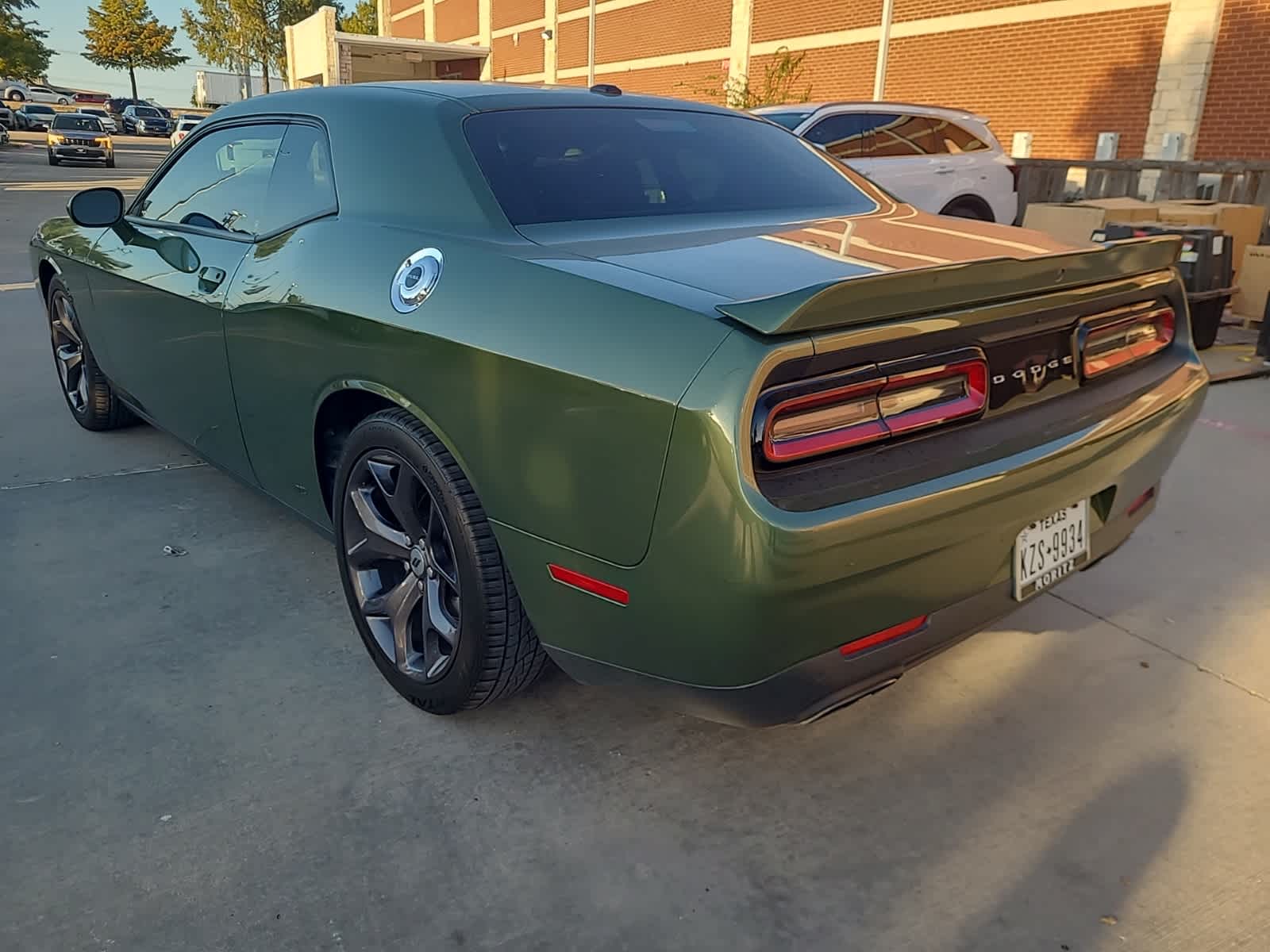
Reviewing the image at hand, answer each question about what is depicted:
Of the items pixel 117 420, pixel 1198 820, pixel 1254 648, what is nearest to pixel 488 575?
pixel 1198 820

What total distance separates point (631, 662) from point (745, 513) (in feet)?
1.50

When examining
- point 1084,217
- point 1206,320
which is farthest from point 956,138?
point 1206,320

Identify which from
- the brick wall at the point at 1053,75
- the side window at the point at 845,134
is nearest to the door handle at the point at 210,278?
the side window at the point at 845,134

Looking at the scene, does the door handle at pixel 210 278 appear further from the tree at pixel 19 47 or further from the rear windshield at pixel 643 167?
the tree at pixel 19 47

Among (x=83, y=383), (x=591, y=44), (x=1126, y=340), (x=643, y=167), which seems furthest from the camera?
(x=591, y=44)

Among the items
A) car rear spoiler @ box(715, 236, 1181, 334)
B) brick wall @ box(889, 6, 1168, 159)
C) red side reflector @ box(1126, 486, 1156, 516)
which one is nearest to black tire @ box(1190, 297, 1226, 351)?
red side reflector @ box(1126, 486, 1156, 516)

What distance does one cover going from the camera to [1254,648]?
2.94 meters

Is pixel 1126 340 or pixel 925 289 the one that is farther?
pixel 1126 340

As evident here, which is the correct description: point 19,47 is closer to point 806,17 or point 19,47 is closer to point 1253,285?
point 806,17

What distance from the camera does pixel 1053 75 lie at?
14773 mm

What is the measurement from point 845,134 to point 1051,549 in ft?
25.4

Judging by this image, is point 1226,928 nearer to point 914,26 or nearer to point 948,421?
point 948,421

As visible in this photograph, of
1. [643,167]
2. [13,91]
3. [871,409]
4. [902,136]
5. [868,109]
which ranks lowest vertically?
[871,409]

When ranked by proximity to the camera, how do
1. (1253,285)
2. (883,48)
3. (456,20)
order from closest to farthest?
(1253,285) → (883,48) → (456,20)
